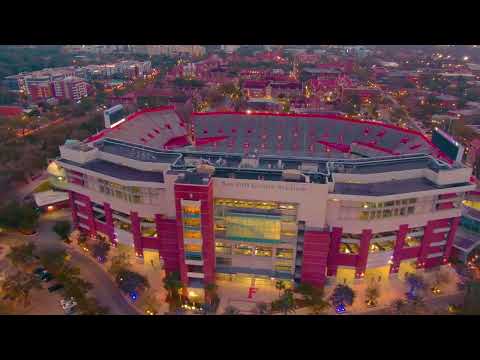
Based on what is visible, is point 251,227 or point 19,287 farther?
point 251,227

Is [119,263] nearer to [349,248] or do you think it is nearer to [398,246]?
[349,248]

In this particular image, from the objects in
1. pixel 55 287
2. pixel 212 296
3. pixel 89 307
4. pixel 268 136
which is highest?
pixel 268 136

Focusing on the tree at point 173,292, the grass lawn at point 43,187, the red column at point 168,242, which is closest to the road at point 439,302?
the tree at point 173,292

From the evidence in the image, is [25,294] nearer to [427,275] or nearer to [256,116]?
[427,275]

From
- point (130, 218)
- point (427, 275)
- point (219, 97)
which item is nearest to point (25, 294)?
point (130, 218)

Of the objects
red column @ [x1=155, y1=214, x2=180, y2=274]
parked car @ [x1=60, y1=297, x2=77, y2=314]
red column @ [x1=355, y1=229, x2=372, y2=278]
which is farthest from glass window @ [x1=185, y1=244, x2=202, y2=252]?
red column @ [x1=355, y1=229, x2=372, y2=278]

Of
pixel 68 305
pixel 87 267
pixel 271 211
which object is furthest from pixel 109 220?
pixel 271 211

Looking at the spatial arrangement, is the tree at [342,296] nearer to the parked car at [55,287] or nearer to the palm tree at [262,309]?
the palm tree at [262,309]
